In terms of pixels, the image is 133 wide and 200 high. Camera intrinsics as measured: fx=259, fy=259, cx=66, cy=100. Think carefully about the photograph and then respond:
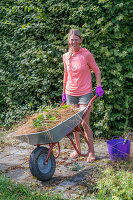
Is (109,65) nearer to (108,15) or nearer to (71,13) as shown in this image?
(108,15)

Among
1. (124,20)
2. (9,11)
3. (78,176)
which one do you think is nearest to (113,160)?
(78,176)

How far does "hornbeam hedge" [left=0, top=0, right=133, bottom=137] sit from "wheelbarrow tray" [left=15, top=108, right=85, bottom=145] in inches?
64.3

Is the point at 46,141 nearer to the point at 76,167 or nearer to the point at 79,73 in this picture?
the point at 76,167

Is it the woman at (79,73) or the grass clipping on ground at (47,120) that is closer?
the grass clipping on ground at (47,120)

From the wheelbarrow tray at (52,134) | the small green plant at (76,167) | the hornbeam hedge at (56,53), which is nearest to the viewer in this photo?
the wheelbarrow tray at (52,134)

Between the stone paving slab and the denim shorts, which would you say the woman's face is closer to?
the denim shorts

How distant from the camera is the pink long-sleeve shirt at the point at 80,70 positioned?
3637 mm

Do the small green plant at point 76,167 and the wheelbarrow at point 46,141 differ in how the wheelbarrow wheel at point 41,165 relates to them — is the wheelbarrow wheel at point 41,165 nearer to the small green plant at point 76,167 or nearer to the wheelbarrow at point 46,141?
the wheelbarrow at point 46,141

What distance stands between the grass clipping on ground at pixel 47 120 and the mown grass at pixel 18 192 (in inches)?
23.0

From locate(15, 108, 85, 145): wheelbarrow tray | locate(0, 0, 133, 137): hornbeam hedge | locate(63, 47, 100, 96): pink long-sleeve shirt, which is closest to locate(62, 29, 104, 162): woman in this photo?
locate(63, 47, 100, 96): pink long-sleeve shirt

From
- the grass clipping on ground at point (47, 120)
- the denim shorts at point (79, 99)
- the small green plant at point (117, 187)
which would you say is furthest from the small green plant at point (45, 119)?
the small green plant at point (117, 187)

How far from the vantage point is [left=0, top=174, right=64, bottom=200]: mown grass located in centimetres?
261

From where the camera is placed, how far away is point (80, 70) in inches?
143

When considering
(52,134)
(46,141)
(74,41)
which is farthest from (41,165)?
(74,41)
